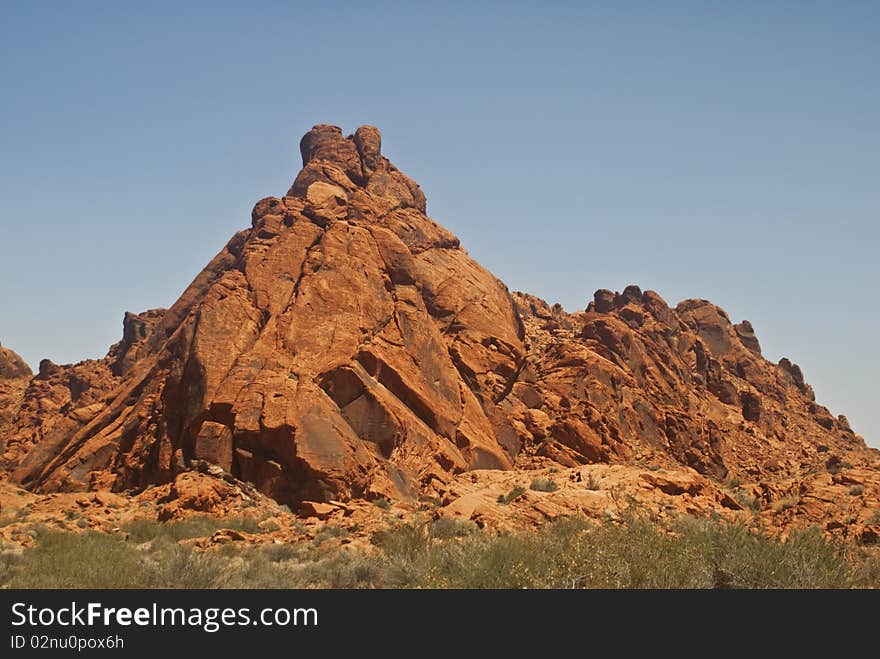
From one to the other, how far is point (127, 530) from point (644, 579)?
1578 centimetres

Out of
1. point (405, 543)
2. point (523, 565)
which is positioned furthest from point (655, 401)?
point (523, 565)

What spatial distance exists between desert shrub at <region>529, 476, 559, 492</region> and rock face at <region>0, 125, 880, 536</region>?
136cm

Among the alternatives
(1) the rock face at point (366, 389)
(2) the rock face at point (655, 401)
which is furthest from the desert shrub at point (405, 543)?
(2) the rock face at point (655, 401)

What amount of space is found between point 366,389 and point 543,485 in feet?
30.2

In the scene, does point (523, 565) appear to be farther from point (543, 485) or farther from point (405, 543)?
point (543, 485)

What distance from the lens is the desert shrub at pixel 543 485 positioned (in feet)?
79.9

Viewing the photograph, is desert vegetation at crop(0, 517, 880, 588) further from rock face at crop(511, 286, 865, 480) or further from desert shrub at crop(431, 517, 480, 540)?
rock face at crop(511, 286, 865, 480)

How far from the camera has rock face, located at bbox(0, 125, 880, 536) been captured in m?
28.5

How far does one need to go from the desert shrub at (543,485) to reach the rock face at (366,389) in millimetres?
1356

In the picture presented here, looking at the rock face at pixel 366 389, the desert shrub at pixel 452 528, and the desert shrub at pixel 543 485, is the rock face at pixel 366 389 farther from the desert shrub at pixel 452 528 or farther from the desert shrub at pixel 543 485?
the desert shrub at pixel 452 528

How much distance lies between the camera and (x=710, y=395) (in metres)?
57.3

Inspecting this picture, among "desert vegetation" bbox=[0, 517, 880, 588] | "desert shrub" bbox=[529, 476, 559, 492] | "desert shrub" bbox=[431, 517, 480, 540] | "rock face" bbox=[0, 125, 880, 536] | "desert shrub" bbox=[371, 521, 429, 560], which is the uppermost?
"rock face" bbox=[0, 125, 880, 536]

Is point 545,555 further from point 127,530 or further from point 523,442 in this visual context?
point 523,442

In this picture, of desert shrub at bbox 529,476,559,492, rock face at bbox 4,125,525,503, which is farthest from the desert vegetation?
rock face at bbox 4,125,525,503
